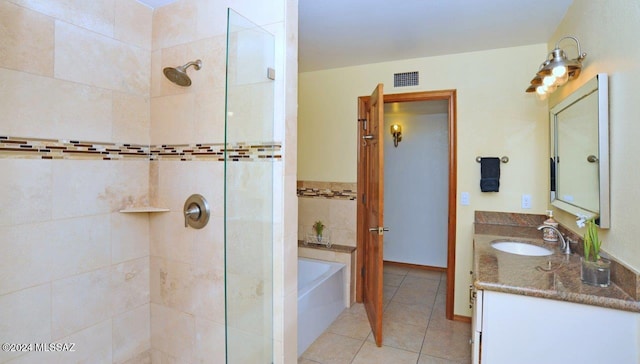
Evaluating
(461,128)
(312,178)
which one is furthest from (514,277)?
(312,178)

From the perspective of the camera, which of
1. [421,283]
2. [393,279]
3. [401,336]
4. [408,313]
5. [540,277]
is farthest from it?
[393,279]

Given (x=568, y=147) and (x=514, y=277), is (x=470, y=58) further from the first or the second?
(x=514, y=277)

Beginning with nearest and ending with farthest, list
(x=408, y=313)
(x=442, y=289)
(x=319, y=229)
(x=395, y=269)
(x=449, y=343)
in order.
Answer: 1. (x=449, y=343)
2. (x=408, y=313)
3. (x=319, y=229)
4. (x=442, y=289)
5. (x=395, y=269)

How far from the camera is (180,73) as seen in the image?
5.54 ft

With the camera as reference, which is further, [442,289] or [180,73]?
[442,289]

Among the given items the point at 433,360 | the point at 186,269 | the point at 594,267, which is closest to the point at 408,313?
the point at 433,360

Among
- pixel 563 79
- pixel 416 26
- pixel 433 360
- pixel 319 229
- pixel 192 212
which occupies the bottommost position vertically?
pixel 433 360

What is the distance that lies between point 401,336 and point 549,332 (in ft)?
4.87

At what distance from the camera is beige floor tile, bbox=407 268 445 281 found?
4312 mm

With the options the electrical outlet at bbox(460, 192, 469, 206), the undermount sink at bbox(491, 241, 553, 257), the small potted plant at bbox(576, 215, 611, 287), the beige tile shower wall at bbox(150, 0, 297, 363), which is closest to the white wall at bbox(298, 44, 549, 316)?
the electrical outlet at bbox(460, 192, 469, 206)

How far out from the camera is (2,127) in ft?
4.48

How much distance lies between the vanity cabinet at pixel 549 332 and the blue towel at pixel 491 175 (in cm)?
156

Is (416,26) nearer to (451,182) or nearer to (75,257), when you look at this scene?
(451,182)

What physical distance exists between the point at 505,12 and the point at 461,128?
1.04 m
